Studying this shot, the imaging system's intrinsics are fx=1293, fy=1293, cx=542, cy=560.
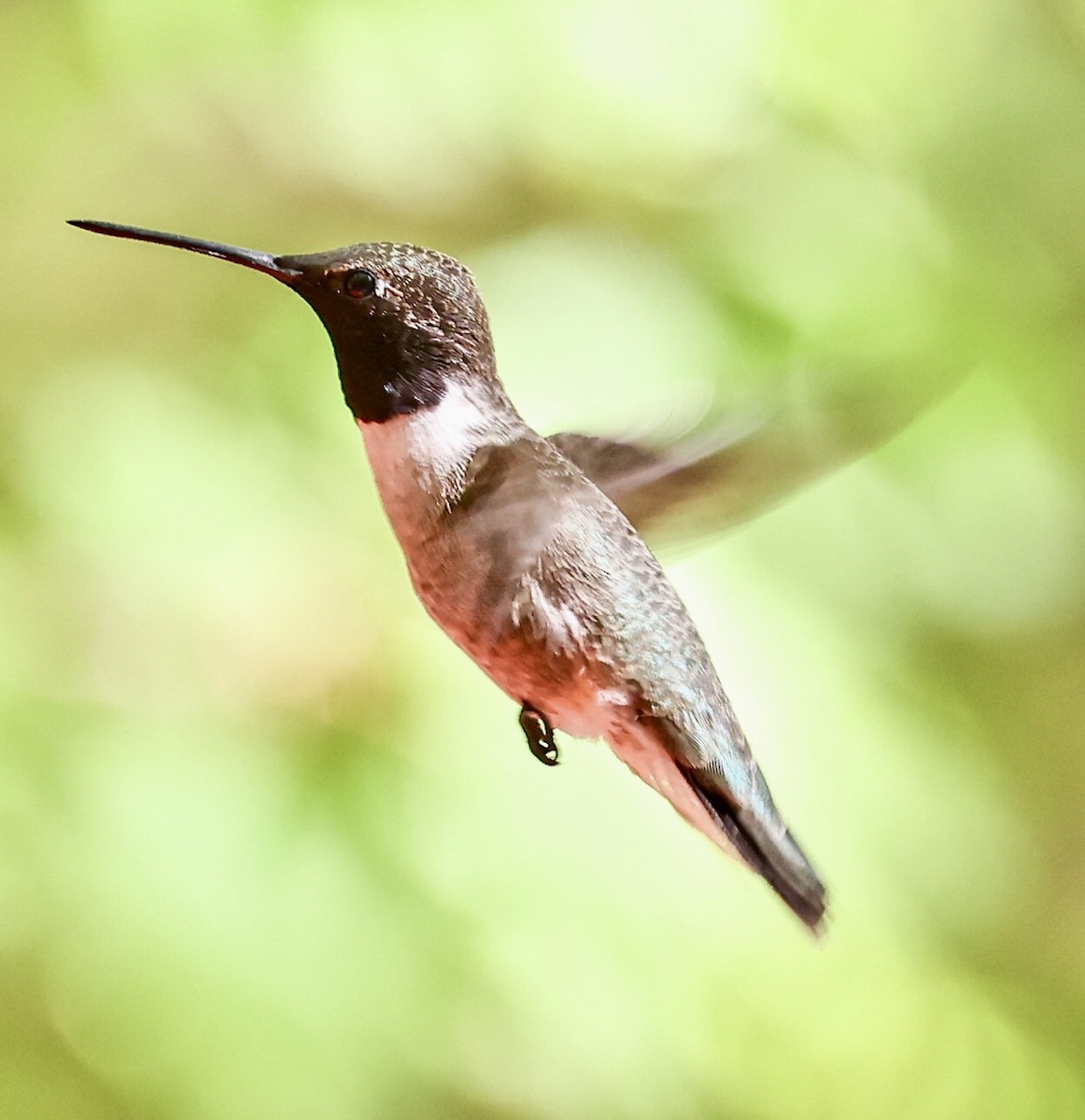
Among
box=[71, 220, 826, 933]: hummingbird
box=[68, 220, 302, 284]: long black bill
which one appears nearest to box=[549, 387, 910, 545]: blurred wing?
box=[71, 220, 826, 933]: hummingbird

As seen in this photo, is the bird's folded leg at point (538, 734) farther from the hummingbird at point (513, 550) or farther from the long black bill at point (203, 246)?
the long black bill at point (203, 246)

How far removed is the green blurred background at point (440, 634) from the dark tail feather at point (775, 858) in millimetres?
646

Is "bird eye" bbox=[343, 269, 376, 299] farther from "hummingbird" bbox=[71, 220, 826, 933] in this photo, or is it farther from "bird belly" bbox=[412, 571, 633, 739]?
"bird belly" bbox=[412, 571, 633, 739]

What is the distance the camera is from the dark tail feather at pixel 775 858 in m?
0.47

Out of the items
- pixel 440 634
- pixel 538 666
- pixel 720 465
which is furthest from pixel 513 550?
pixel 440 634

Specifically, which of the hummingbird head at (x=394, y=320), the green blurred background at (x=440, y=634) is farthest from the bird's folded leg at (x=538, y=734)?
the green blurred background at (x=440, y=634)

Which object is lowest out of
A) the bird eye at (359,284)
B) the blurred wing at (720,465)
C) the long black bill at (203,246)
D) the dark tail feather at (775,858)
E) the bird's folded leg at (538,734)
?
the dark tail feather at (775,858)

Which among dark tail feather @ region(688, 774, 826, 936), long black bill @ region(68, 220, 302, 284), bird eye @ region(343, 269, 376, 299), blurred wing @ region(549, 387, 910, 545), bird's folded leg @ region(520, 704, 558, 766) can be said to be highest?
blurred wing @ region(549, 387, 910, 545)

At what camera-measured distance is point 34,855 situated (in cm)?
123

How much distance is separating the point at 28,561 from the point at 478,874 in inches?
22.4

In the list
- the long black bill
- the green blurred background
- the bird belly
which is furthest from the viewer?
the green blurred background

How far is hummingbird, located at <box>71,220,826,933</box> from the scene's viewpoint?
0.47 meters

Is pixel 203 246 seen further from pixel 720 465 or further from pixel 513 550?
pixel 720 465

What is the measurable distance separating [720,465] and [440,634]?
69 cm
